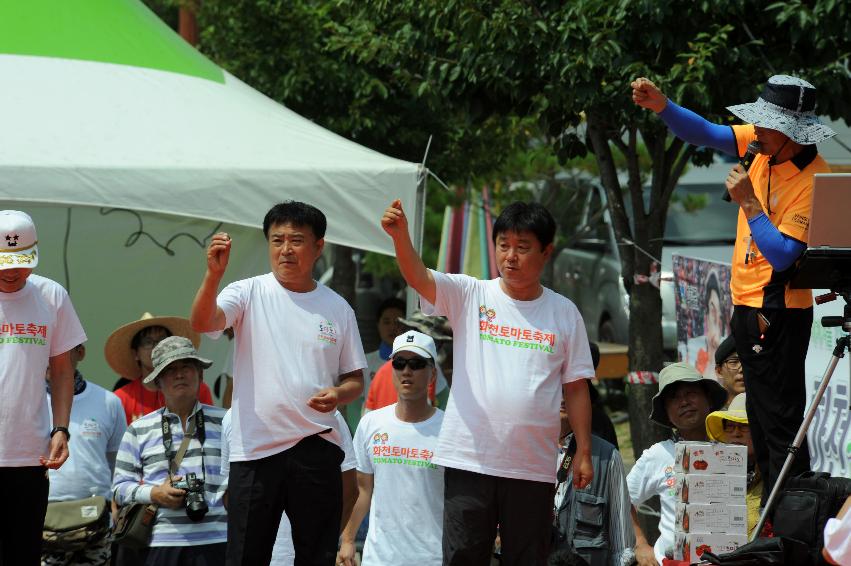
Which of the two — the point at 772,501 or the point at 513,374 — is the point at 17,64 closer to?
the point at 513,374

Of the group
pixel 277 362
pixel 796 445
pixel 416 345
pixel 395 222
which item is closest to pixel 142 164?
pixel 416 345

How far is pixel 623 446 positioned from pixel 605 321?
153 centimetres

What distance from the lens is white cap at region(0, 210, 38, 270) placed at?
4.94 meters

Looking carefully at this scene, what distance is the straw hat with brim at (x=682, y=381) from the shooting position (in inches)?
229

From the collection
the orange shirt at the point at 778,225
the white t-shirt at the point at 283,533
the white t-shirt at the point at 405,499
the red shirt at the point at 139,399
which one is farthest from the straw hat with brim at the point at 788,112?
the red shirt at the point at 139,399

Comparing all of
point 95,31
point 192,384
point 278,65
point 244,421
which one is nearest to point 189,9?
point 278,65

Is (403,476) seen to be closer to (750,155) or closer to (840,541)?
(750,155)

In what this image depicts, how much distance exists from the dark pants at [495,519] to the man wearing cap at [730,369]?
6.75 ft

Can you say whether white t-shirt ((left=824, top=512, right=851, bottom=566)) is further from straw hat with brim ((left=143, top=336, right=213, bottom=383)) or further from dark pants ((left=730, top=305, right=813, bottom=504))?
straw hat with brim ((left=143, top=336, right=213, bottom=383))

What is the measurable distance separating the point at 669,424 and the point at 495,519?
5.12ft

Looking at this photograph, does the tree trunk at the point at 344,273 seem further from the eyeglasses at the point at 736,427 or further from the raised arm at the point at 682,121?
the raised arm at the point at 682,121

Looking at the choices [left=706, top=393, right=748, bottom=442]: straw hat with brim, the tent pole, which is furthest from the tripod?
the tent pole

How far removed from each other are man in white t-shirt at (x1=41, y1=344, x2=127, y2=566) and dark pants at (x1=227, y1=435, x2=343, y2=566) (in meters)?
1.73

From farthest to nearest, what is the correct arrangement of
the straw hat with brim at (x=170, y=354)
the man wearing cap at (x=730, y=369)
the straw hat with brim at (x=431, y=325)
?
the straw hat with brim at (x=431, y=325)
the man wearing cap at (x=730, y=369)
the straw hat with brim at (x=170, y=354)
